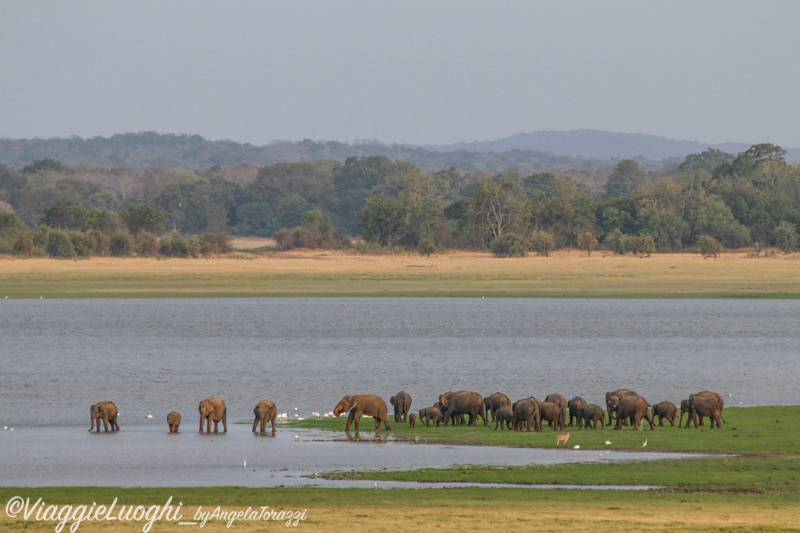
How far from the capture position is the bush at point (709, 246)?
2805 inches

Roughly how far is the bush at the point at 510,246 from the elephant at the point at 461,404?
166ft

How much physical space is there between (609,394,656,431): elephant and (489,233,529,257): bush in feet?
168

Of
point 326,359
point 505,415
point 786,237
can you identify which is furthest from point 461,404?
point 786,237

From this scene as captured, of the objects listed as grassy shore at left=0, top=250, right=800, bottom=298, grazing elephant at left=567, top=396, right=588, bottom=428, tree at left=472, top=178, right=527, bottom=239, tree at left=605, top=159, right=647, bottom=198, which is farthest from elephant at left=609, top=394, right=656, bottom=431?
tree at left=605, top=159, right=647, bottom=198

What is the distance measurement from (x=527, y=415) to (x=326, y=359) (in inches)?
536

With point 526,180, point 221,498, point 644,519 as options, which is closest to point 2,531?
point 221,498

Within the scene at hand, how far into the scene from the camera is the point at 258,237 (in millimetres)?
104250

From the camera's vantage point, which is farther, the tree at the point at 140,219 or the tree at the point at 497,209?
the tree at the point at 497,209

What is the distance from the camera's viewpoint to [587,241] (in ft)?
244

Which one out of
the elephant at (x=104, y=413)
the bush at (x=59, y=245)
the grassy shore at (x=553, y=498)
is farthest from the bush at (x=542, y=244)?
the elephant at (x=104, y=413)

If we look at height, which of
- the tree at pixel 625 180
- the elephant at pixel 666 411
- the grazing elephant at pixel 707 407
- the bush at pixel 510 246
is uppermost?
the tree at pixel 625 180

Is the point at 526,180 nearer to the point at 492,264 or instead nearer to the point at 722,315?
the point at 492,264

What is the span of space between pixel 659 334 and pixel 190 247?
36.0 metres

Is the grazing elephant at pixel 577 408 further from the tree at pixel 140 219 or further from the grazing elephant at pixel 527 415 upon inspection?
the tree at pixel 140 219
